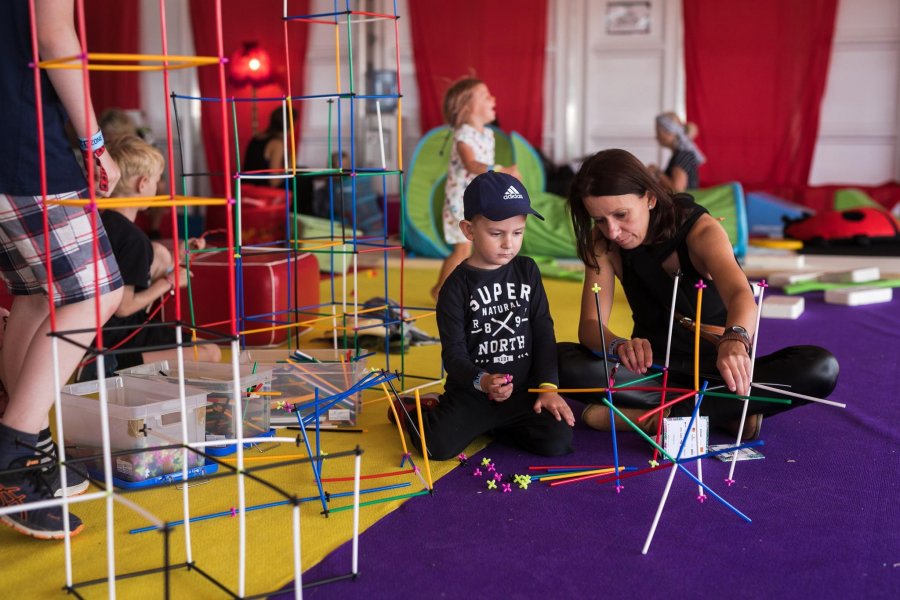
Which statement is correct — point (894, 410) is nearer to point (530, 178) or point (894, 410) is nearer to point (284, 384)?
point (284, 384)

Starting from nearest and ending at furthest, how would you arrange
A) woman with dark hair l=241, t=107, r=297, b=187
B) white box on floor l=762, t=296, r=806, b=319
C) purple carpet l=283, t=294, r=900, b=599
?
1. purple carpet l=283, t=294, r=900, b=599
2. white box on floor l=762, t=296, r=806, b=319
3. woman with dark hair l=241, t=107, r=297, b=187

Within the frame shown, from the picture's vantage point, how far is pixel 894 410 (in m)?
2.54

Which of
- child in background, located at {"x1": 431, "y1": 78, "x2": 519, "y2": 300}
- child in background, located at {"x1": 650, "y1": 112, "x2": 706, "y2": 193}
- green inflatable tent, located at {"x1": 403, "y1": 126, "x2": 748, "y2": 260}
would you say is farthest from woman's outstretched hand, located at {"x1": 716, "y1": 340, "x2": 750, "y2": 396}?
child in background, located at {"x1": 650, "y1": 112, "x2": 706, "y2": 193}

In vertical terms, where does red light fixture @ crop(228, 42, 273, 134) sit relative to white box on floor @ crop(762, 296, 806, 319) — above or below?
above

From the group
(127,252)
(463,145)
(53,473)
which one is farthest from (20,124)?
(463,145)

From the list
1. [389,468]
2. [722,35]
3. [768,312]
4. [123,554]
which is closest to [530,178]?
[722,35]

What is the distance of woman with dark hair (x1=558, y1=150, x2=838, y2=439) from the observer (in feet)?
7.07

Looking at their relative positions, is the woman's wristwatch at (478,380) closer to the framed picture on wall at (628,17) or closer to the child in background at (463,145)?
the child in background at (463,145)

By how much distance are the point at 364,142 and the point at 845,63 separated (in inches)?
152

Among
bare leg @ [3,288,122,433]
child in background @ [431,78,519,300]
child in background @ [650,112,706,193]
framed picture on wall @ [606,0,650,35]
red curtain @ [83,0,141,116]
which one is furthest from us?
red curtain @ [83,0,141,116]

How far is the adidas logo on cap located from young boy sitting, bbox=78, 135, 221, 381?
1.14m

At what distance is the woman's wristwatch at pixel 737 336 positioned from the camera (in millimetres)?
1910

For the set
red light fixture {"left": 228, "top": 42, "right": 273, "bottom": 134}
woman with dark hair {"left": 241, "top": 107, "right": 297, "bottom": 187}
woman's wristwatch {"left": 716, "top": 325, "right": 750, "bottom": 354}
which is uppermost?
red light fixture {"left": 228, "top": 42, "right": 273, "bottom": 134}

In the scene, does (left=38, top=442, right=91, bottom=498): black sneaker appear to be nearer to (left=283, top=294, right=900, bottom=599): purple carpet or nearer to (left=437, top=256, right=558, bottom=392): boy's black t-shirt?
(left=283, top=294, right=900, bottom=599): purple carpet
